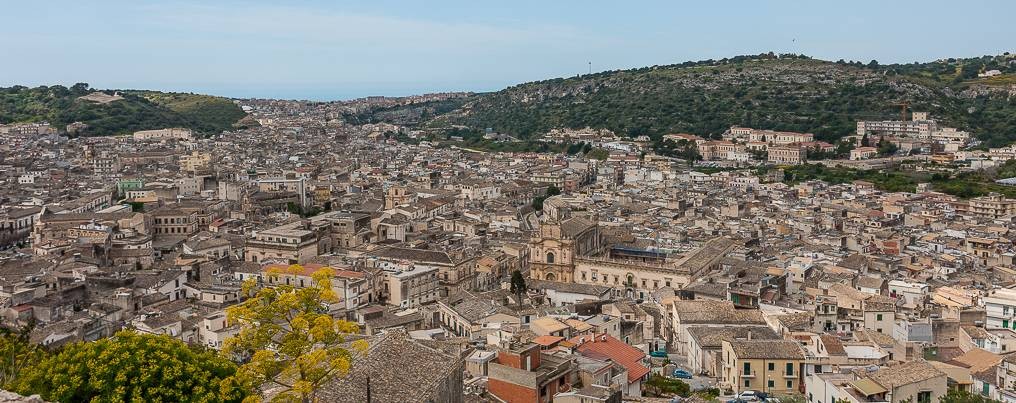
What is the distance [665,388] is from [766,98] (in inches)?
3945

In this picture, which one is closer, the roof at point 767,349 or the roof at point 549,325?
the roof at point 767,349

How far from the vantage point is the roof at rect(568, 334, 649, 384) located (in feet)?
73.8

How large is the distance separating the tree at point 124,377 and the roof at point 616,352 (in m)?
10.3

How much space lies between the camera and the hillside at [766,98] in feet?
352

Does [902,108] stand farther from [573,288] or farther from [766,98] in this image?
[573,288]

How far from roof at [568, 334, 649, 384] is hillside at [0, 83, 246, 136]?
9771 cm

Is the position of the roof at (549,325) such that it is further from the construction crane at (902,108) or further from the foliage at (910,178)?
the construction crane at (902,108)

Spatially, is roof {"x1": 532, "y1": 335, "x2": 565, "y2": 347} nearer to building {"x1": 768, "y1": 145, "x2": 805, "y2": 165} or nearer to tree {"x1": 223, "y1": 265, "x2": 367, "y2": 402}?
tree {"x1": 223, "y1": 265, "x2": 367, "y2": 402}

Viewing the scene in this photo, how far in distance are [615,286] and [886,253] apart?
13.5 m

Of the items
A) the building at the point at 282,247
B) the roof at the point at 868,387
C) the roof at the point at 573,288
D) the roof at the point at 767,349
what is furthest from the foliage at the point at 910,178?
the roof at the point at 868,387

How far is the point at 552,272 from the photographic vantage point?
4125 cm

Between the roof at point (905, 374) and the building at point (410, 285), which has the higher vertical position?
the roof at point (905, 374)

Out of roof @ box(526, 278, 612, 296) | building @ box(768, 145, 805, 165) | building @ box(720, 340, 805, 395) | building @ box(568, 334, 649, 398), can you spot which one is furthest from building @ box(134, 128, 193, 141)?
building @ box(720, 340, 805, 395)

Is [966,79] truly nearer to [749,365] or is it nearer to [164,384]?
[749,365]
